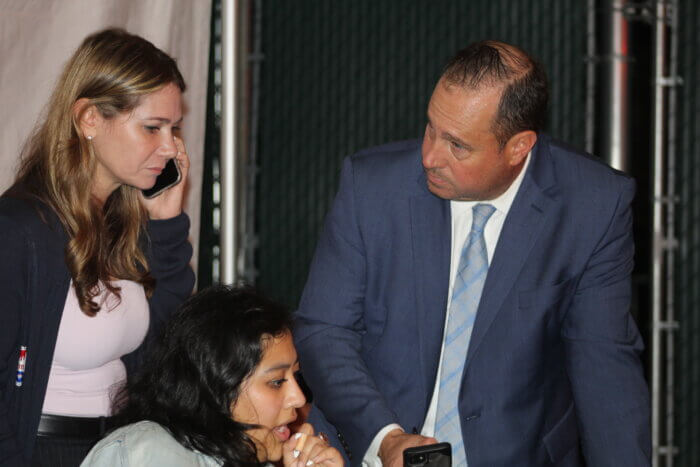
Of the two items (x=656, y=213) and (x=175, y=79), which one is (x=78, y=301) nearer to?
(x=175, y=79)

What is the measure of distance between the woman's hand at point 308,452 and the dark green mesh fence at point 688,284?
2.77 meters

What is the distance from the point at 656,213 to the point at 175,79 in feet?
8.42

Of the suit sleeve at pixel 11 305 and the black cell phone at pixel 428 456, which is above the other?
the suit sleeve at pixel 11 305

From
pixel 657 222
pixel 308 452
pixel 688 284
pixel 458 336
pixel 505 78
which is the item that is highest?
pixel 505 78

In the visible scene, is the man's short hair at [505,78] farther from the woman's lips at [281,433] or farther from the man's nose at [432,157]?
the woman's lips at [281,433]

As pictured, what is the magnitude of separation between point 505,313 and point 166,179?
1.12 m

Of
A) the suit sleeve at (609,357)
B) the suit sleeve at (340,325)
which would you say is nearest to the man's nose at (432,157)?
the suit sleeve at (340,325)

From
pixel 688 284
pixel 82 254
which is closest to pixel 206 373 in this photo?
pixel 82 254

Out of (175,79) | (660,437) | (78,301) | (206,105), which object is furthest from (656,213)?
(78,301)

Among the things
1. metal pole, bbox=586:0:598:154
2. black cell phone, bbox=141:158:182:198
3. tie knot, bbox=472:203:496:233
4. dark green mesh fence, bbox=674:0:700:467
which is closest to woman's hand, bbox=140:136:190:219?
black cell phone, bbox=141:158:182:198

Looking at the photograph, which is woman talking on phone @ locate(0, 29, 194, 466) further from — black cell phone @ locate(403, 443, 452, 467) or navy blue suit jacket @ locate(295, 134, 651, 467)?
black cell phone @ locate(403, 443, 452, 467)

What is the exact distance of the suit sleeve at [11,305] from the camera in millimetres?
2283

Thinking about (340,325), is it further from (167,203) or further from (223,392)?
(167,203)

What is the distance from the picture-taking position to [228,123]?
3.20 meters
